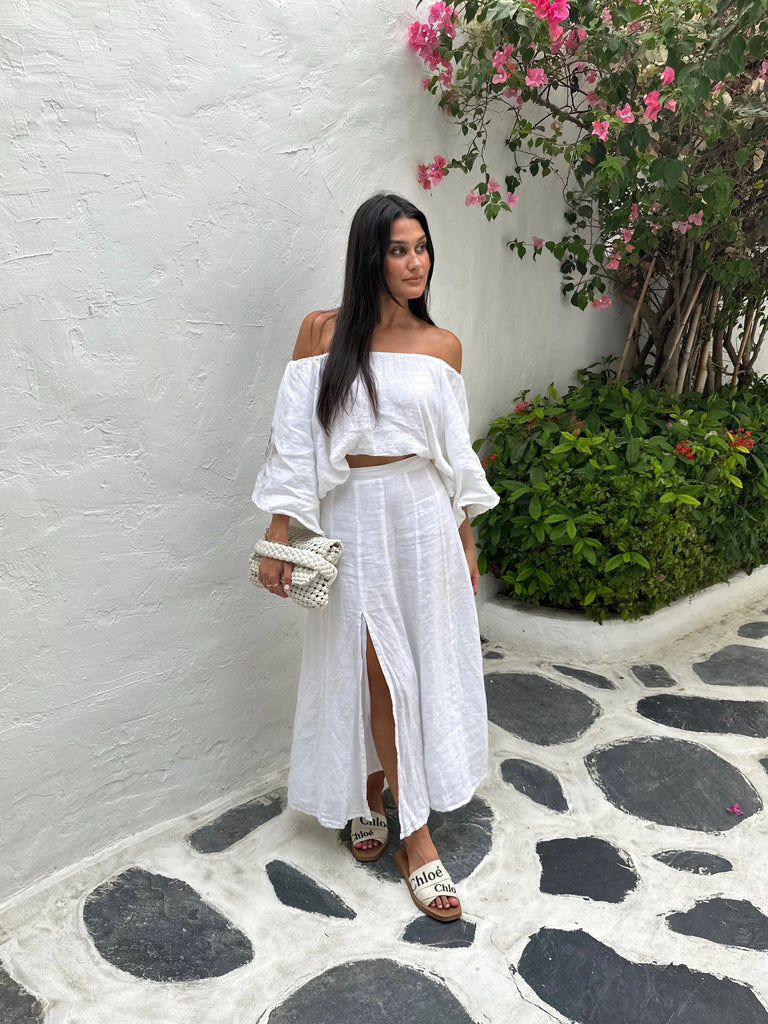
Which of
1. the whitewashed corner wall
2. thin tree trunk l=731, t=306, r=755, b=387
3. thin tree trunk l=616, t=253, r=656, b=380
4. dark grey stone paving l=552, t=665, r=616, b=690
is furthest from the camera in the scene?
thin tree trunk l=731, t=306, r=755, b=387

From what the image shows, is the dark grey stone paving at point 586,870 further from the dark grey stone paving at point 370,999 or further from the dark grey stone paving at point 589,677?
the dark grey stone paving at point 589,677

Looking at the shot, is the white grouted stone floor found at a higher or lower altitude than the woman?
lower

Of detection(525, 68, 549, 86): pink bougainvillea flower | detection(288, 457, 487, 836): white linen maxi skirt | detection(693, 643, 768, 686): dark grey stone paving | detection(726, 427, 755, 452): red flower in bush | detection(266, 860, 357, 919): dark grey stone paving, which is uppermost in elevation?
detection(525, 68, 549, 86): pink bougainvillea flower

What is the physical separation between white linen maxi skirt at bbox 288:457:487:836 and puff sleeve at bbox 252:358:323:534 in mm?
112

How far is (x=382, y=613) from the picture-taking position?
2.39 m

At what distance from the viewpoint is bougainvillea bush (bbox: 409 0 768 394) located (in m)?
2.84

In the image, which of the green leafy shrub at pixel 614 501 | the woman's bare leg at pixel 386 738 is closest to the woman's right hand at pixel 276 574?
the woman's bare leg at pixel 386 738

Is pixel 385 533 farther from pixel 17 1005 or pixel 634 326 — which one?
pixel 634 326

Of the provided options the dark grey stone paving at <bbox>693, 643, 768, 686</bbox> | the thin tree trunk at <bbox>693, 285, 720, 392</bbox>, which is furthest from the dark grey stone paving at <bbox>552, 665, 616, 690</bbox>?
→ the thin tree trunk at <bbox>693, 285, 720, 392</bbox>

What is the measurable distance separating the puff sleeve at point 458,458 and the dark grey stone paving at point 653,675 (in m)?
1.64

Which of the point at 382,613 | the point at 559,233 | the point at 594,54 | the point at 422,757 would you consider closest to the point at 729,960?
the point at 422,757

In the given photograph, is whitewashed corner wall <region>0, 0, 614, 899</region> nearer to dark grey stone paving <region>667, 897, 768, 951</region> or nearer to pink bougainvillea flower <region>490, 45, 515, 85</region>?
pink bougainvillea flower <region>490, 45, 515, 85</region>

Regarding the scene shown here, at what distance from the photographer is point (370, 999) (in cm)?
207

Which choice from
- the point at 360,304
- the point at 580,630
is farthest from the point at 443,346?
the point at 580,630
